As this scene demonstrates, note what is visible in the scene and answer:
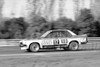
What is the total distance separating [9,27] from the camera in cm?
3759

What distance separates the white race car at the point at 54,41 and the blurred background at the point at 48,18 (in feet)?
51.1

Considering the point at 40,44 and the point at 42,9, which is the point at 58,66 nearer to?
the point at 40,44

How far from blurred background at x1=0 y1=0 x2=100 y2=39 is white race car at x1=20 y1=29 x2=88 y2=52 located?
15.6 meters

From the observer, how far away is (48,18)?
4209cm

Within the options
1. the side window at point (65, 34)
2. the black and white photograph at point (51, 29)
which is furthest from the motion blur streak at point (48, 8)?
the side window at point (65, 34)

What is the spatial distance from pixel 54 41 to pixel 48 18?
26.4 m

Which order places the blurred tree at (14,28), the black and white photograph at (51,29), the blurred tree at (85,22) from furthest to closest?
the blurred tree at (14,28), the blurred tree at (85,22), the black and white photograph at (51,29)

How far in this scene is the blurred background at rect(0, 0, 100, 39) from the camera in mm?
34188

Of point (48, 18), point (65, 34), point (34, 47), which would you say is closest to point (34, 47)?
point (34, 47)

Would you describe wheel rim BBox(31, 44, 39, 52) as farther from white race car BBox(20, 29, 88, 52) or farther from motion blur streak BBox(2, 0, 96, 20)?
motion blur streak BBox(2, 0, 96, 20)

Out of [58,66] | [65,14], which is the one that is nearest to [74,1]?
[65,14]

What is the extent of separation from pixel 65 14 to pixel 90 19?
728 cm

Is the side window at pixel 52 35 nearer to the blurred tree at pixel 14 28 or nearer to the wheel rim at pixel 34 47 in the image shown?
the wheel rim at pixel 34 47

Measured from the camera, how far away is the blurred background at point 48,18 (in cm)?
3419
